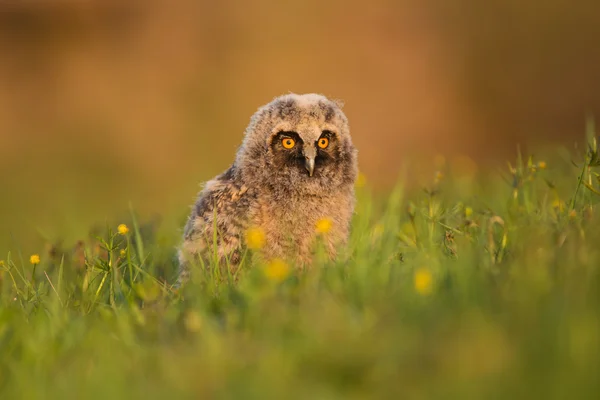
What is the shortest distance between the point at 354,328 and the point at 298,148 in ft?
8.28

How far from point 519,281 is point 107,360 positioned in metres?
1.80

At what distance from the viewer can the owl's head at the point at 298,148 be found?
5473 millimetres

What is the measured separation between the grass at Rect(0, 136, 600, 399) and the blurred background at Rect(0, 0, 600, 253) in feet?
28.3

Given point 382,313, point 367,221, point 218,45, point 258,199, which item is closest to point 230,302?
point 382,313

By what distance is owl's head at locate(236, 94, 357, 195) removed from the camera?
215 inches

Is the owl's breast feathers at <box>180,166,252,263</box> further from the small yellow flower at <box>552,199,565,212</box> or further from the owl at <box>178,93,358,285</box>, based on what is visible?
the small yellow flower at <box>552,199,565,212</box>

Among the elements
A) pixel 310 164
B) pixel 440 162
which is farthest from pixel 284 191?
pixel 440 162

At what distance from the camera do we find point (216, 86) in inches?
650

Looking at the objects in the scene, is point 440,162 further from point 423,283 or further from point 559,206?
point 423,283

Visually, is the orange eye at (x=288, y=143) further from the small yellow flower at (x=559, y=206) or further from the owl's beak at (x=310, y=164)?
the small yellow flower at (x=559, y=206)

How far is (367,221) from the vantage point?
20.6 ft

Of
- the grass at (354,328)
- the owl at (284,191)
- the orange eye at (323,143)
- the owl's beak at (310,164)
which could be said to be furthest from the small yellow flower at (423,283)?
the orange eye at (323,143)

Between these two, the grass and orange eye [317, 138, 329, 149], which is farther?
orange eye [317, 138, 329, 149]

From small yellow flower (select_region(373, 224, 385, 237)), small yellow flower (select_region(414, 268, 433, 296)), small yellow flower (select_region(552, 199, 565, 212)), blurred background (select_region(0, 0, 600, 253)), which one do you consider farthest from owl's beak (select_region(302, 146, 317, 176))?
blurred background (select_region(0, 0, 600, 253))
